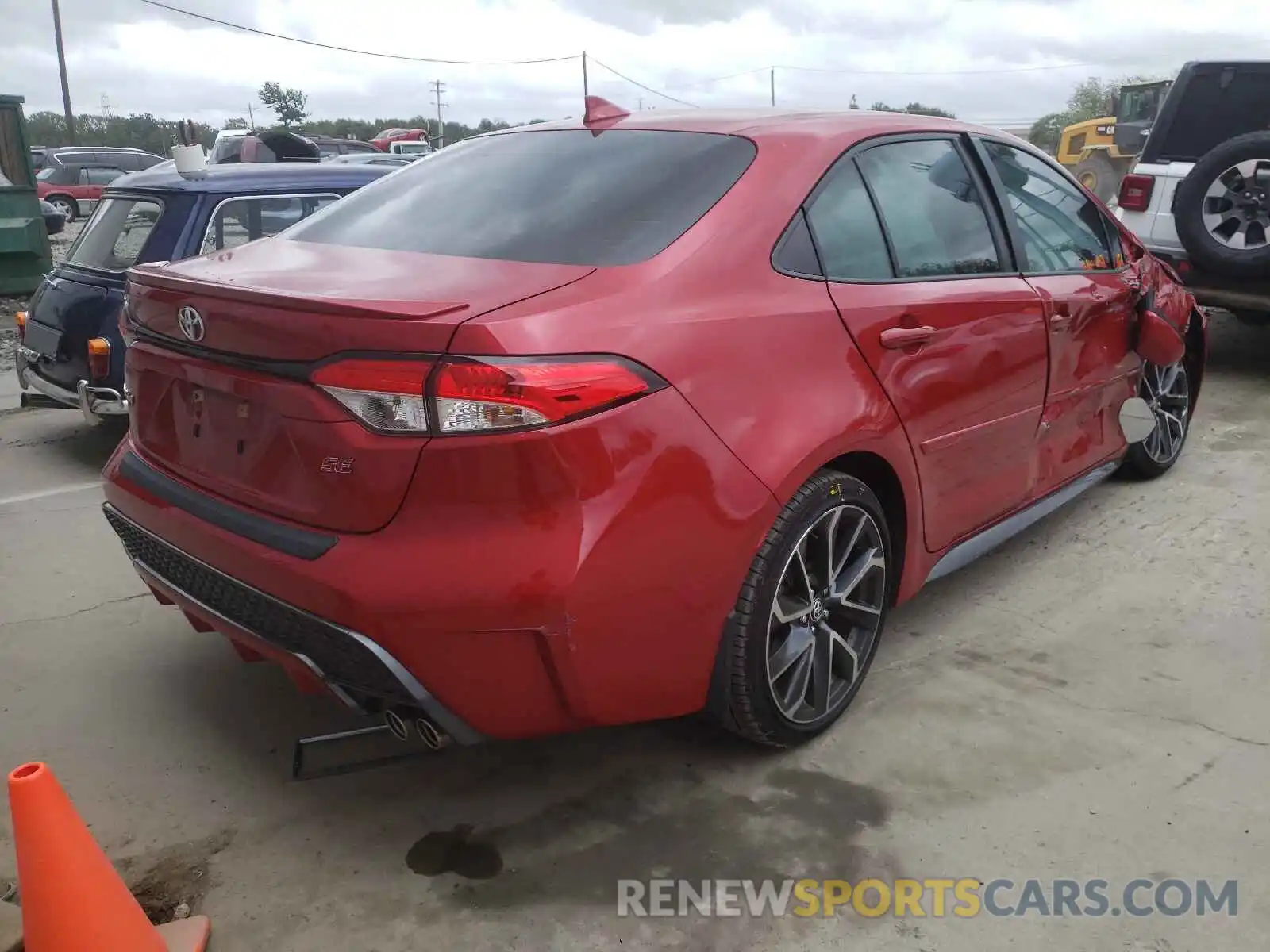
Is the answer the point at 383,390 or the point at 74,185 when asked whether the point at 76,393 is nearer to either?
the point at 383,390

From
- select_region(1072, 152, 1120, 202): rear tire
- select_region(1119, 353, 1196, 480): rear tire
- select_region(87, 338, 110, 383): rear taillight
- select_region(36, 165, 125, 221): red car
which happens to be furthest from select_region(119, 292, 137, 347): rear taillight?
select_region(36, 165, 125, 221): red car

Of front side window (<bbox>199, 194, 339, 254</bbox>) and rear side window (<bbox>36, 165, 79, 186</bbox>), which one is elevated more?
rear side window (<bbox>36, 165, 79, 186</bbox>)

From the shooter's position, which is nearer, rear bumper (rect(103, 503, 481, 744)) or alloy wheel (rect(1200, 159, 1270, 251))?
rear bumper (rect(103, 503, 481, 744))

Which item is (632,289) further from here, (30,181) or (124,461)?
(30,181)

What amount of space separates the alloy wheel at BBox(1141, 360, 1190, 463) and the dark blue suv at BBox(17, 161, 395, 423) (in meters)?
4.06

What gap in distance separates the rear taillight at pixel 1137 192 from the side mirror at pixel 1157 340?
10.6 feet

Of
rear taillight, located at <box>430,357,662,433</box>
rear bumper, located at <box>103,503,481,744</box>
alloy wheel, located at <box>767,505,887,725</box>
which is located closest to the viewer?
rear taillight, located at <box>430,357,662,433</box>

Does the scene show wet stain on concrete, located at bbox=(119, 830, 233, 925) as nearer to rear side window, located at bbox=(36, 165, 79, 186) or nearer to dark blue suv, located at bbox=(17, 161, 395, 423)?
dark blue suv, located at bbox=(17, 161, 395, 423)

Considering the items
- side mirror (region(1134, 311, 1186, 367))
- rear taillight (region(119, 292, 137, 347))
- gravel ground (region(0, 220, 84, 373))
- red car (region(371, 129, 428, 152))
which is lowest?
gravel ground (region(0, 220, 84, 373))

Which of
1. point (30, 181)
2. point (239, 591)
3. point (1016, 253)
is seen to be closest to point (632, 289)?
point (239, 591)

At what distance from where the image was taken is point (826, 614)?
2758 mm

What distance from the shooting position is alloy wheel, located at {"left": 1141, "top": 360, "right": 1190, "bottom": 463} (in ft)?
15.2

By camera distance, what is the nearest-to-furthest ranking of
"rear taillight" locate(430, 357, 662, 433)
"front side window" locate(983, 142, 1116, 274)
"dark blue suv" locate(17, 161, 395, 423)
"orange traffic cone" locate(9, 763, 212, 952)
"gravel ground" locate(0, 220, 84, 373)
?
"orange traffic cone" locate(9, 763, 212, 952)
"rear taillight" locate(430, 357, 662, 433)
"front side window" locate(983, 142, 1116, 274)
"dark blue suv" locate(17, 161, 395, 423)
"gravel ground" locate(0, 220, 84, 373)

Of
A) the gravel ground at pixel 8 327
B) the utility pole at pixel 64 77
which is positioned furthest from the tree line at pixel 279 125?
the gravel ground at pixel 8 327
